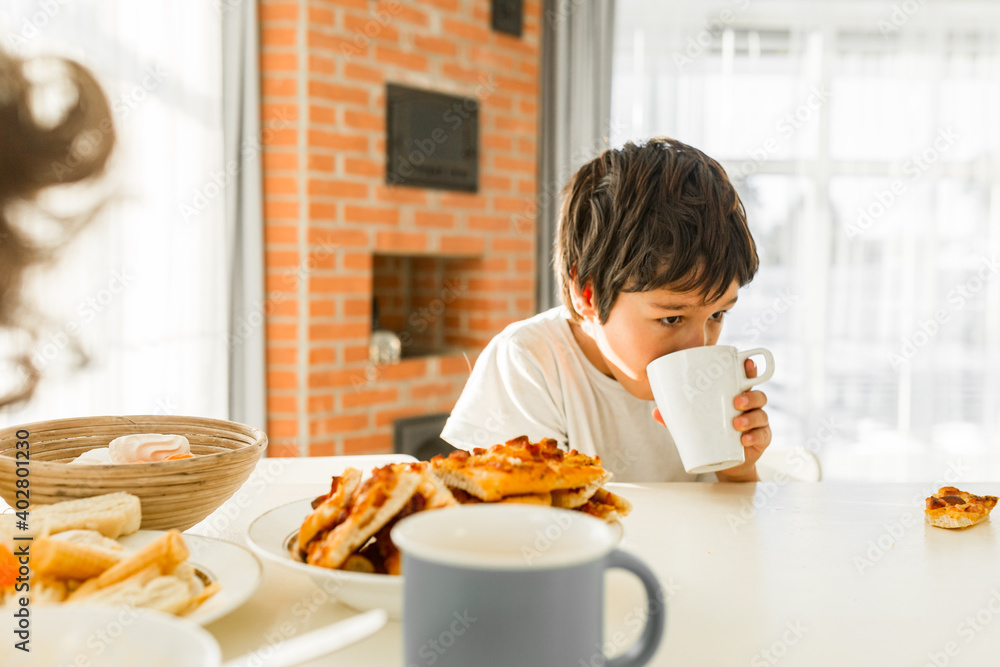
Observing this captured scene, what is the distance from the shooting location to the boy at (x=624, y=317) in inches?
43.9

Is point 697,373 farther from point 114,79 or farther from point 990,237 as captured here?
point 990,237

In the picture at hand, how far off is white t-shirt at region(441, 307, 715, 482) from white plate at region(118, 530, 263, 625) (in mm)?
646

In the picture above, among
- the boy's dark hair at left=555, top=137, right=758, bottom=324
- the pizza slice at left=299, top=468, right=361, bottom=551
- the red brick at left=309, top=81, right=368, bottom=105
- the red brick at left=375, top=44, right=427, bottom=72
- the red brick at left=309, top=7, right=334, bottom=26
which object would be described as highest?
the red brick at left=309, top=7, right=334, bottom=26

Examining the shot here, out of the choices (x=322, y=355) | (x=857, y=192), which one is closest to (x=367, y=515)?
(x=322, y=355)

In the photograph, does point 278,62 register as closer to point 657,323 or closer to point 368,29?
point 368,29

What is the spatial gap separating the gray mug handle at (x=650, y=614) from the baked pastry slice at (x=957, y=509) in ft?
1.85

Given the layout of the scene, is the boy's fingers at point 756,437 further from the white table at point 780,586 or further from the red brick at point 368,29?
the red brick at point 368,29

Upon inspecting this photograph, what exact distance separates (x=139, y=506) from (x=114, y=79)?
5.38 feet

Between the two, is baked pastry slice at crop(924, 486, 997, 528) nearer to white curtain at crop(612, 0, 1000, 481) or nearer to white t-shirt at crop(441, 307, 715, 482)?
white t-shirt at crop(441, 307, 715, 482)
